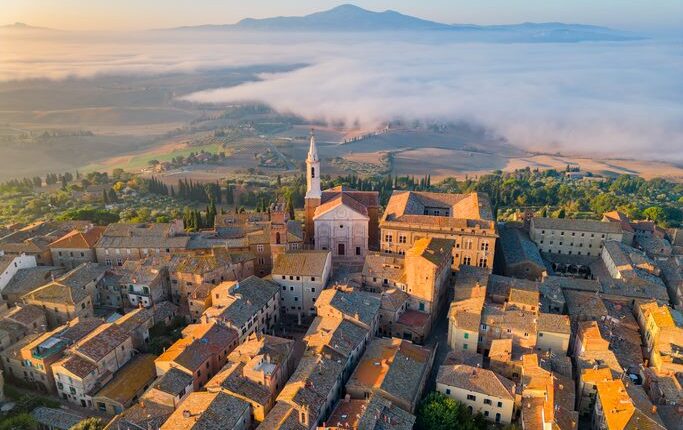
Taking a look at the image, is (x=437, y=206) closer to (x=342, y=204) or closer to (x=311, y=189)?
(x=342, y=204)

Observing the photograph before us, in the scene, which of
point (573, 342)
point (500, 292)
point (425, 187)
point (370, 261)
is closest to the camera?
point (573, 342)

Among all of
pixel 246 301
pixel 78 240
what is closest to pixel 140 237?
pixel 78 240

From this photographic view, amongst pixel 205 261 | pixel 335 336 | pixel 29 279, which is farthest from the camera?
pixel 205 261

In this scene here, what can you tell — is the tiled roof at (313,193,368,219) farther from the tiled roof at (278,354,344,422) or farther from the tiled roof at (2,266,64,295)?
the tiled roof at (2,266,64,295)

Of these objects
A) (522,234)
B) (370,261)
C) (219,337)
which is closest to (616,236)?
(522,234)

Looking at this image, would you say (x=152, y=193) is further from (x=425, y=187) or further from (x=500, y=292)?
(x=500, y=292)

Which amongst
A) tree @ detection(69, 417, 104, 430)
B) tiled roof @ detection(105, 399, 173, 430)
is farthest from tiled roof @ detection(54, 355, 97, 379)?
tiled roof @ detection(105, 399, 173, 430)
